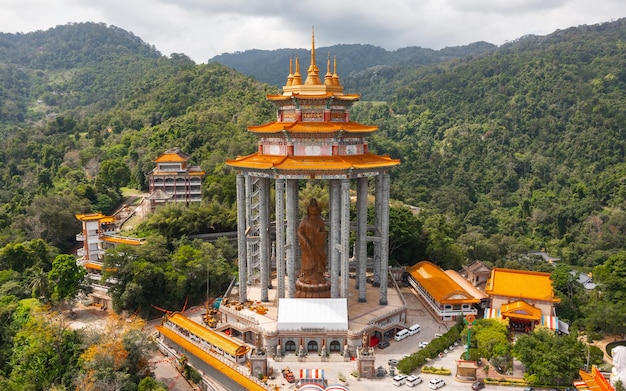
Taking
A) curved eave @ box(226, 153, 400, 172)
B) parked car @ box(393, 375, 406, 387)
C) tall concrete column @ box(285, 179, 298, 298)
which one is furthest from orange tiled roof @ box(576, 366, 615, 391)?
tall concrete column @ box(285, 179, 298, 298)

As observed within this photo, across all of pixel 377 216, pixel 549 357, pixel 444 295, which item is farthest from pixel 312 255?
pixel 549 357

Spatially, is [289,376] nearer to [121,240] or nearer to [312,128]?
[312,128]

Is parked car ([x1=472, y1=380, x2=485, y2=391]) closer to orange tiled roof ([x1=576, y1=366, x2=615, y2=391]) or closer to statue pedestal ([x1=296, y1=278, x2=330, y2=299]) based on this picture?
orange tiled roof ([x1=576, y1=366, x2=615, y2=391])

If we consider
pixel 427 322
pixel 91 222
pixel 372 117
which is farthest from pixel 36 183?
pixel 372 117

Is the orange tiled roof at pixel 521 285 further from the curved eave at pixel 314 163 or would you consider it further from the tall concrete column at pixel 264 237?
the tall concrete column at pixel 264 237

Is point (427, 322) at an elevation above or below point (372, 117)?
below

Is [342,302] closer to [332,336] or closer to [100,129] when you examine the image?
[332,336]

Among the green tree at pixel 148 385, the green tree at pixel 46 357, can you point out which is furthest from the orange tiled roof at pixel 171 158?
the green tree at pixel 148 385
